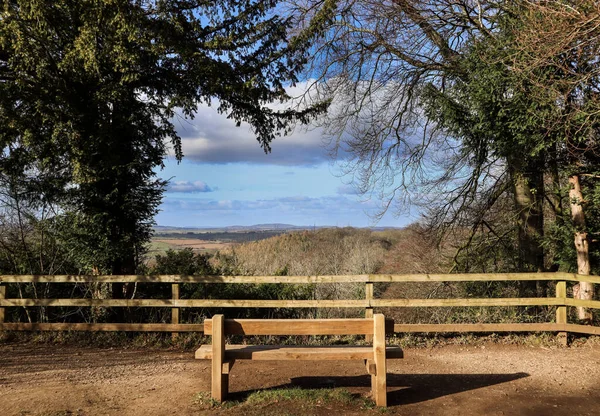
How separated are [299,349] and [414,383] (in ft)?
5.64

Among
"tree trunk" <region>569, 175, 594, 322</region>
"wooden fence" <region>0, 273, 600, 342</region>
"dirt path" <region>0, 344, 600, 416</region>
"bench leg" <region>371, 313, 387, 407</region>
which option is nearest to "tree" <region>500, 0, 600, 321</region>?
"tree trunk" <region>569, 175, 594, 322</region>

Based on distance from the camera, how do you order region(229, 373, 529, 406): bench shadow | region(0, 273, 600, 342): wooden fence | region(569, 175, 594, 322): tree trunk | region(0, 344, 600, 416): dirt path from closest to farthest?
region(0, 344, 600, 416): dirt path, region(229, 373, 529, 406): bench shadow, region(0, 273, 600, 342): wooden fence, region(569, 175, 594, 322): tree trunk

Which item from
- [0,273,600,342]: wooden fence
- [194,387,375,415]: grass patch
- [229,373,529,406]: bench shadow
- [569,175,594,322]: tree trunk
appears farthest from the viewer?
[569,175,594,322]: tree trunk

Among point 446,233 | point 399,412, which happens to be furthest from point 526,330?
point 446,233

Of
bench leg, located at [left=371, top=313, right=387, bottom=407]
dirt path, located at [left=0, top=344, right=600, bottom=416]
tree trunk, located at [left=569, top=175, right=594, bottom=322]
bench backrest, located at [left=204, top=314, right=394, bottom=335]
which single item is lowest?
dirt path, located at [left=0, top=344, right=600, bottom=416]

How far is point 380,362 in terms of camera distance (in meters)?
4.75

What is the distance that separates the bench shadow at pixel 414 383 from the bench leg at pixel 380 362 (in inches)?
9.1

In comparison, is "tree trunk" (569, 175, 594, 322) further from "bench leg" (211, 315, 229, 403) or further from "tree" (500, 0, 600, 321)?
"bench leg" (211, 315, 229, 403)

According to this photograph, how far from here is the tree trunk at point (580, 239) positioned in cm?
818

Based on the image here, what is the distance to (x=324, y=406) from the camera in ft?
15.5

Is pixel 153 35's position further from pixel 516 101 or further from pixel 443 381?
pixel 443 381

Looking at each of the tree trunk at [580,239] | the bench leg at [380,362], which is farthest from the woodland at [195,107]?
the bench leg at [380,362]

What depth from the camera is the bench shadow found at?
16.8 ft

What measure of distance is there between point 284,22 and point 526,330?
774 cm
